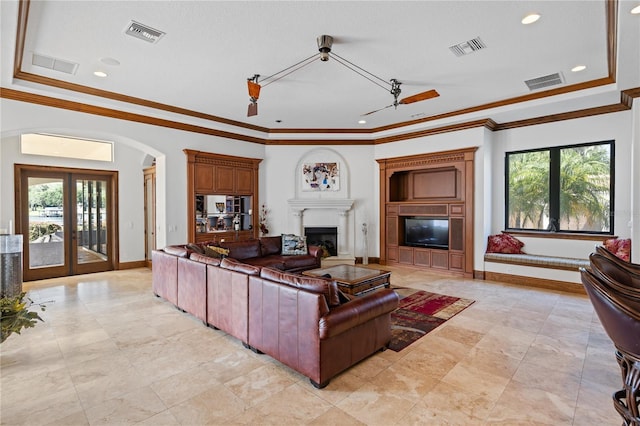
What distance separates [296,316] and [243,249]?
3.61 meters

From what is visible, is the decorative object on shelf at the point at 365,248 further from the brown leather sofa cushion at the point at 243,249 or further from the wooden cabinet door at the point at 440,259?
the brown leather sofa cushion at the point at 243,249

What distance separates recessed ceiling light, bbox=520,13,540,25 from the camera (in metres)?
3.11

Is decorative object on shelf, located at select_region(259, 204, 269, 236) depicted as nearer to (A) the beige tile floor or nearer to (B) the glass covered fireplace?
(B) the glass covered fireplace

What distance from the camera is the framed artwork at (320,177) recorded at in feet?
26.3

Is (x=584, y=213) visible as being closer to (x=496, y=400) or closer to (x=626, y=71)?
(x=626, y=71)

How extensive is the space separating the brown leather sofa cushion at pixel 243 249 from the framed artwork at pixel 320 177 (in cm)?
234

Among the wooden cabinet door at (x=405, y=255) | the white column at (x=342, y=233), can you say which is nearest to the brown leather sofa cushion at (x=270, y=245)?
the white column at (x=342, y=233)

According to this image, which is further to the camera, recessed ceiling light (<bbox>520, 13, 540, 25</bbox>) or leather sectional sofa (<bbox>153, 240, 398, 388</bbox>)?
recessed ceiling light (<bbox>520, 13, 540, 25</bbox>)

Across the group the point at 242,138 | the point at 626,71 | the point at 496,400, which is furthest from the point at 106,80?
the point at 626,71

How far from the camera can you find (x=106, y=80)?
4.67 metres

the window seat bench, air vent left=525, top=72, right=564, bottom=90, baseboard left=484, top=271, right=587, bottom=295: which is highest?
air vent left=525, top=72, right=564, bottom=90

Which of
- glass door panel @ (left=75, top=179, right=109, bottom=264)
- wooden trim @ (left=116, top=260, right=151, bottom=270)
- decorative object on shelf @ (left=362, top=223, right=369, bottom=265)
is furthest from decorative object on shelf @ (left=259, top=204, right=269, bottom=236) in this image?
glass door panel @ (left=75, top=179, right=109, bottom=264)

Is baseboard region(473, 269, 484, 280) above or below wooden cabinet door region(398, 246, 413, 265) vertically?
below

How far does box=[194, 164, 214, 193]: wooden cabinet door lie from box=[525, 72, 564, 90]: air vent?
20.0ft
